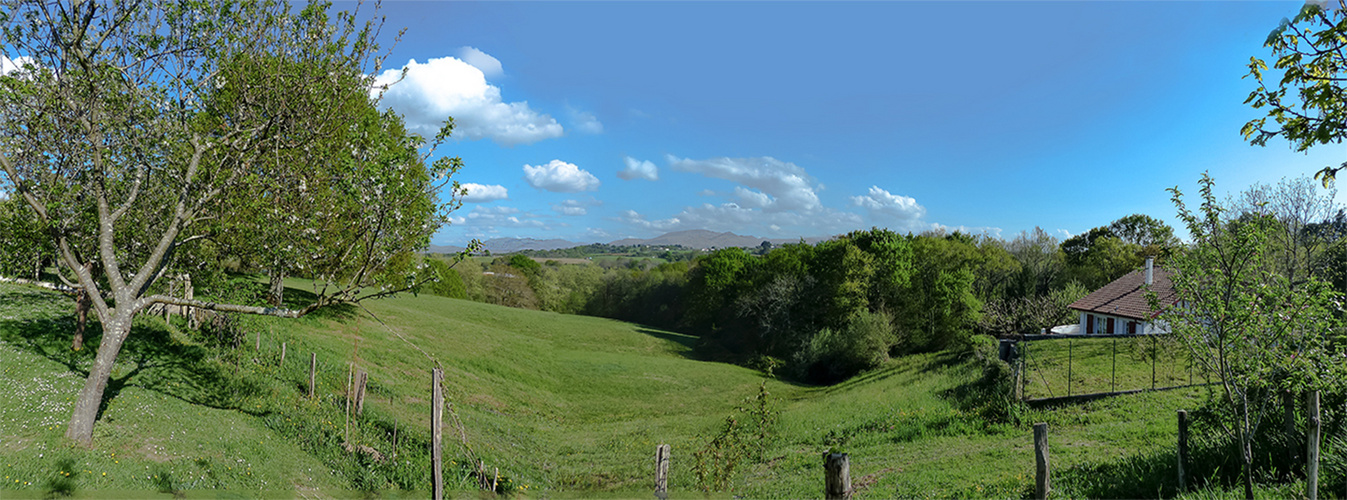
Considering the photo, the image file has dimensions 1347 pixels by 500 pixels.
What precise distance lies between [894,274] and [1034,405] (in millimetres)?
26876

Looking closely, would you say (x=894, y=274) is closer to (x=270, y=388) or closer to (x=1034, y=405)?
(x=1034, y=405)

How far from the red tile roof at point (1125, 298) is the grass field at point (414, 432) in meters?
13.8

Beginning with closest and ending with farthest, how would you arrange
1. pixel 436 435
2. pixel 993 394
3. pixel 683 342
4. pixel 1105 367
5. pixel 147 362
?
1. pixel 436 435
2. pixel 147 362
3. pixel 993 394
4. pixel 1105 367
5. pixel 683 342

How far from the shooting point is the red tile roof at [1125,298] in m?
33.1

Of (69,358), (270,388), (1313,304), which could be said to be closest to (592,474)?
(270,388)

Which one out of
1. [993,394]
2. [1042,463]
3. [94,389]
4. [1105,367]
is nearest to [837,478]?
[1042,463]

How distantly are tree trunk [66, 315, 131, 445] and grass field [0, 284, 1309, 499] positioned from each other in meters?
0.24

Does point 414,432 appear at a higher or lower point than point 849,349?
lower

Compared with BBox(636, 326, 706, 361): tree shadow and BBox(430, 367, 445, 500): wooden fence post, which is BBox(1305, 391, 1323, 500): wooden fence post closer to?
BBox(430, 367, 445, 500): wooden fence post

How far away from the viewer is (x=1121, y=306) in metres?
35.1

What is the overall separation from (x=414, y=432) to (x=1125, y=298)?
40416mm

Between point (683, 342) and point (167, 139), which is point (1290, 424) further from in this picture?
point (683, 342)

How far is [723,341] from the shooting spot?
55.4 m

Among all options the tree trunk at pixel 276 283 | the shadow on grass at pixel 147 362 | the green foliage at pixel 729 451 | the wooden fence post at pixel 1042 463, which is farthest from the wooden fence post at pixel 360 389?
the wooden fence post at pixel 1042 463
